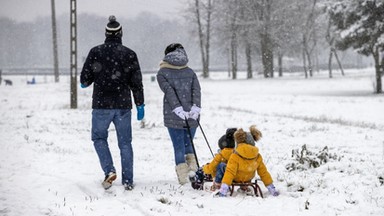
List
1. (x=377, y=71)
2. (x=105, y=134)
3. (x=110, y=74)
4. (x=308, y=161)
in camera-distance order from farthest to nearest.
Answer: (x=377, y=71) → (x=308, y=161) → (x=105, y=134) → (x=110, y=74)

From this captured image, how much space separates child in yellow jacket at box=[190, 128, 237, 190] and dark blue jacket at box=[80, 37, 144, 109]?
4.17 feet

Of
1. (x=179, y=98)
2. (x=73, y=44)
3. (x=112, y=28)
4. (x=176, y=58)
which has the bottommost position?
(x=179, y=98)

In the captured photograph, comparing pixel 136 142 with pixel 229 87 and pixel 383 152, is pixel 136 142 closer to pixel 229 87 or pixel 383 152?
pixel 383 152

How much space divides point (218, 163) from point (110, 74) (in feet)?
6.25

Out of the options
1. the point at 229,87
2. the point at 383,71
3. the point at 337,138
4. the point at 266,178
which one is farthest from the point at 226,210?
the point at 229,87

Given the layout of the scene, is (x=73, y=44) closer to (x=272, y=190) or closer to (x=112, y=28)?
(x=112, y=28)

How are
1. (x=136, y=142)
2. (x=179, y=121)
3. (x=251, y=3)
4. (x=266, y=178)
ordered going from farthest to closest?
(x=251, y=3), (x=136, y=142), (x=179, y=121), (x=266, y=178)

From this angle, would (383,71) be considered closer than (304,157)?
No

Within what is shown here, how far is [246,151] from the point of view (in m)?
5.46

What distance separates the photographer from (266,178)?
5.70 metres

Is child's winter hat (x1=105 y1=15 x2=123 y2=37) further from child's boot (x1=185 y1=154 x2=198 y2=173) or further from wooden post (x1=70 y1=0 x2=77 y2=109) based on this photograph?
wooden post (x1=70 y1=0 x2=77 y2=109)

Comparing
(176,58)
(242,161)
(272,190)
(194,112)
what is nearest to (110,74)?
(176,58)

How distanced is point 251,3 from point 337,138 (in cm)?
3532

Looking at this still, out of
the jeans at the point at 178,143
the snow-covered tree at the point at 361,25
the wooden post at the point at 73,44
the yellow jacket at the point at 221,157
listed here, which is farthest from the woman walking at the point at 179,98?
the snow-covered tree at the point at 361,25
